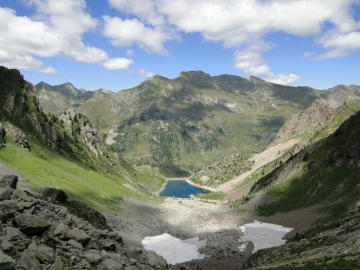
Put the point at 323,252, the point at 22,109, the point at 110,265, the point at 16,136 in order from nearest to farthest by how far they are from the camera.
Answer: the point at 110,265
the point at 323,252
the point at 16,136
the point at 22,109

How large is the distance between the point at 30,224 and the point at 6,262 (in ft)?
16.9

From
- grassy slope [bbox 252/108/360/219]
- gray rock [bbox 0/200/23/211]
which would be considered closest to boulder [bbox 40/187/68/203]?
gray rock [bbox 0/200/23/211]

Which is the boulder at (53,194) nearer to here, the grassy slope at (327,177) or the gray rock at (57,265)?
the gray rock at (57,265)

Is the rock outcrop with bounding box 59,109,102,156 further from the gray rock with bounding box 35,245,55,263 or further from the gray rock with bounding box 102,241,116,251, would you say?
the gray rock with bounding box 35,245,55,263

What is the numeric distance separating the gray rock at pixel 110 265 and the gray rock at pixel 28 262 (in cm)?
493

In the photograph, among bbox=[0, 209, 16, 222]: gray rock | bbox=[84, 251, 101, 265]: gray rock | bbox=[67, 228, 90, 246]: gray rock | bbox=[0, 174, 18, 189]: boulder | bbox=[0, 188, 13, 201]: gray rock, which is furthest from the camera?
bbox=[0, 174, 18, 189]: boulder

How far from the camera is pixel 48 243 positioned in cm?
1927

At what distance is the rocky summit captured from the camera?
53.4ft

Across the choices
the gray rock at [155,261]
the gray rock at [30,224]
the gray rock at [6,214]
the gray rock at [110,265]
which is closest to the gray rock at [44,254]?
the gray rock at [30,224]

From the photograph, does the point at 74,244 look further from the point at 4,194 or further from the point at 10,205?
the point at 4,194

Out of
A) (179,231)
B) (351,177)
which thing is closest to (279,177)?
(351,177)

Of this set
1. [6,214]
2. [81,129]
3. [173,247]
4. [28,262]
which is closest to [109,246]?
[6,214]

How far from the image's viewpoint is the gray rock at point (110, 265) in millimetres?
20108

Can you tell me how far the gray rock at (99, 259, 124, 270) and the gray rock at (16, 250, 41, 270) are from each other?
4930 millimetres
